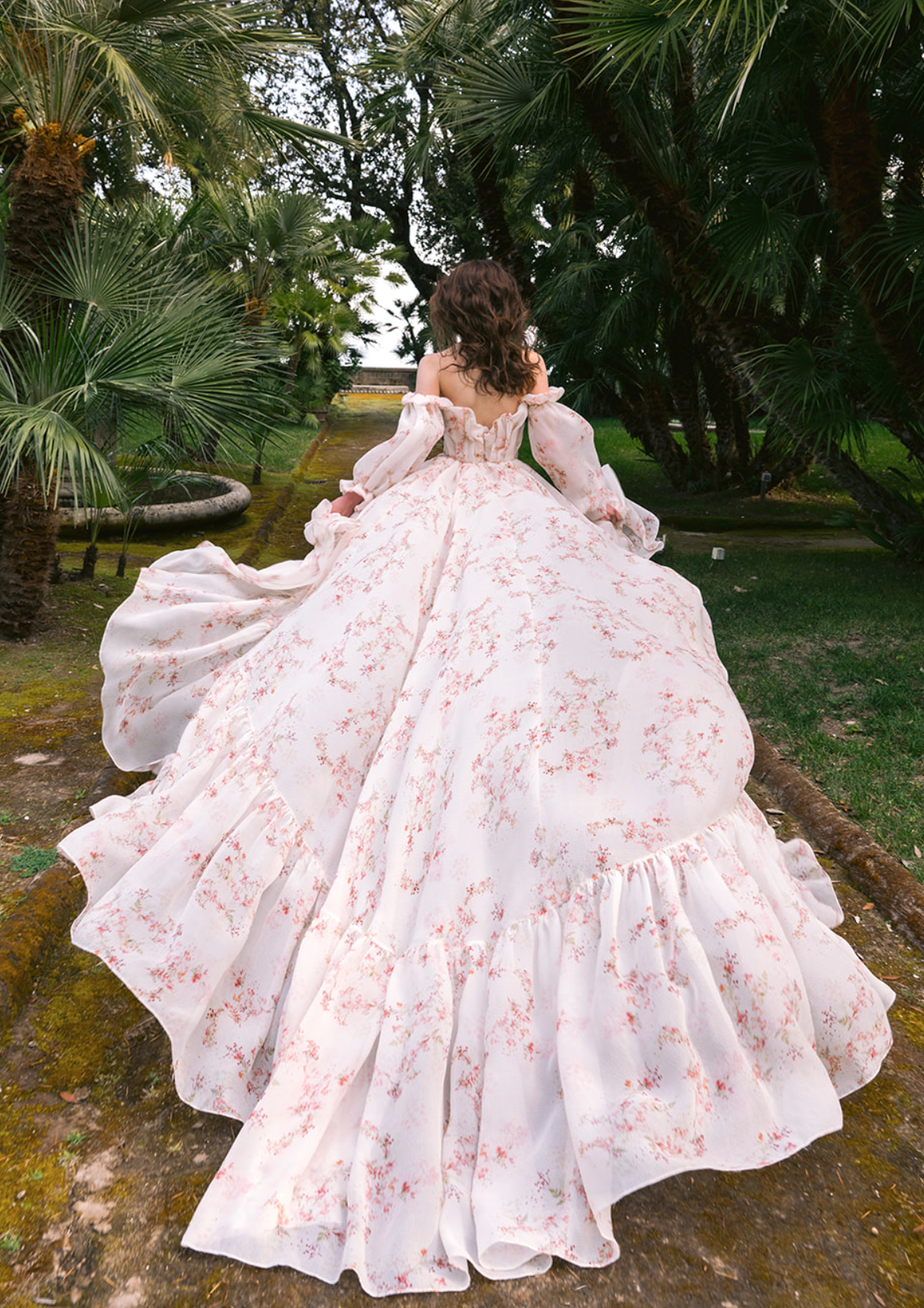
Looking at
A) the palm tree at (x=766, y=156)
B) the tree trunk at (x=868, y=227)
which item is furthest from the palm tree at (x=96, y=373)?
the tree trunk at (x=868, y=227)

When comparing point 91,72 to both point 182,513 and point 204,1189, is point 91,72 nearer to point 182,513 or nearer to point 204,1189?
point 182,513

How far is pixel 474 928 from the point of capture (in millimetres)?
2049

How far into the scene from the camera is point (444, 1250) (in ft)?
5.73

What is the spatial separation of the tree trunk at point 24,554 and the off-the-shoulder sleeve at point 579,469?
3165 mm

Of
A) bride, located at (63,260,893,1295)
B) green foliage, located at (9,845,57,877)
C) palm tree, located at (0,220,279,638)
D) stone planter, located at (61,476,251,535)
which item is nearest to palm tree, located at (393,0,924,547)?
palm tree, located at (0,220,279,638)

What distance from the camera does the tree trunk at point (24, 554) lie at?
208 inches

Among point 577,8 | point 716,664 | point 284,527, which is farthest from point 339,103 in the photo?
point 716,664

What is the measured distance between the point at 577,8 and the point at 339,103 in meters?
15.9

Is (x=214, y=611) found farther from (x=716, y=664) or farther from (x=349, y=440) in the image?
(x=349, y=440)

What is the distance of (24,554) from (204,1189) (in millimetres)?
4184

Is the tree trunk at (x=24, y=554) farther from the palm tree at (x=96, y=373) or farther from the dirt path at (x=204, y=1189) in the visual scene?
the dirt path at (x=204, y=1189)

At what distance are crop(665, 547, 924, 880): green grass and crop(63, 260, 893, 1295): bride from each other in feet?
3.72

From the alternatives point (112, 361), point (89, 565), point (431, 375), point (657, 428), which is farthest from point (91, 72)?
point (657, 428)

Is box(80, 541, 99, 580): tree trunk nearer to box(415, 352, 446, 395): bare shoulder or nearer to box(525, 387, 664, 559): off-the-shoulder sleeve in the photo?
box(415, 352, 446, 395): bare shoulder
